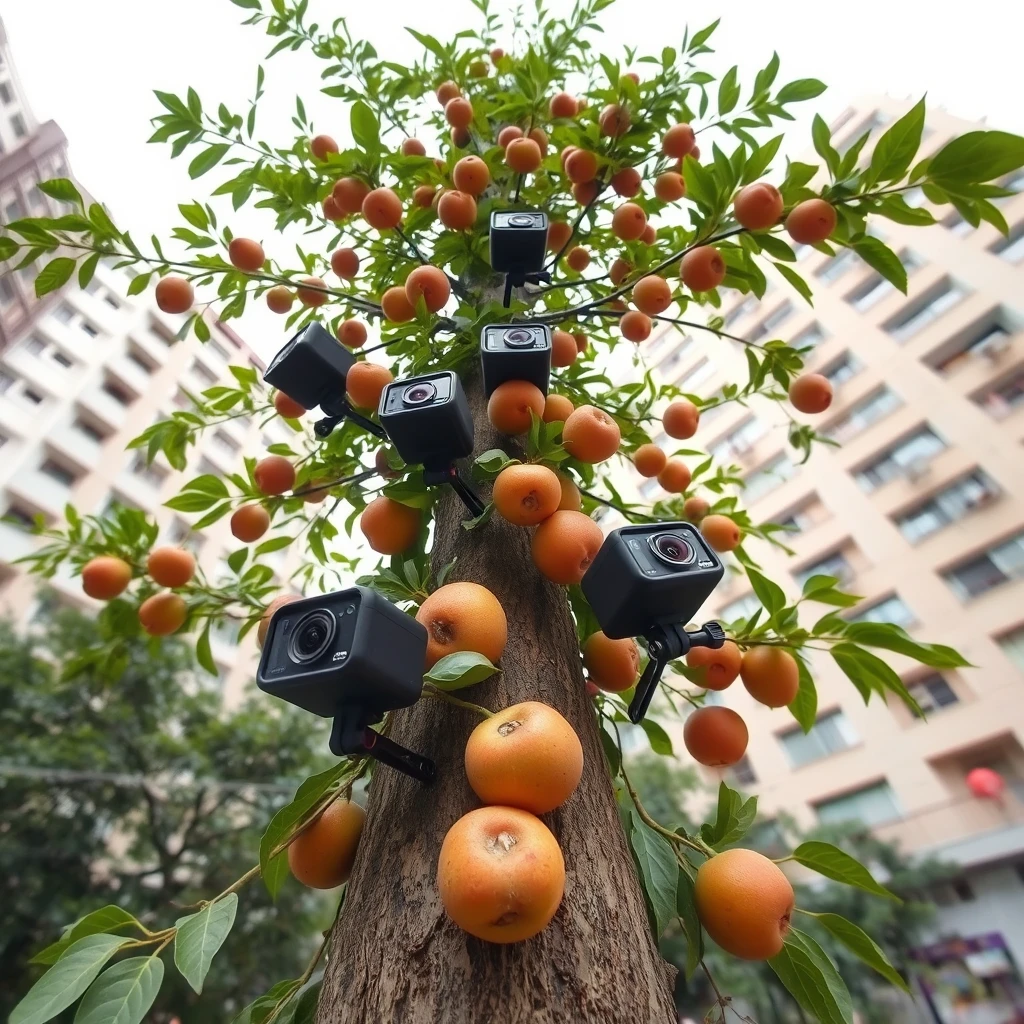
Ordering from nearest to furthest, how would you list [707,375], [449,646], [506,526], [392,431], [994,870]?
1. [449,646]
2. [392,431]
3. [506,526]
4. [994,870]
5. [707,375]

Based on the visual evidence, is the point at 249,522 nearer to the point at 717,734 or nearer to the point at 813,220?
the point at 717,734

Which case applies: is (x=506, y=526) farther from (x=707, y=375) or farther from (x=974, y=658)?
(x=707, y=375)

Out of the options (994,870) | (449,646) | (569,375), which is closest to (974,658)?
(994,870)

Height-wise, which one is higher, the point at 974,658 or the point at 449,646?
the point at 974,658

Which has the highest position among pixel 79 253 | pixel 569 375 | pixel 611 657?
pixel 79 253

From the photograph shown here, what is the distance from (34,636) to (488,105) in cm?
977

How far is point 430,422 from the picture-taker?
92 cm

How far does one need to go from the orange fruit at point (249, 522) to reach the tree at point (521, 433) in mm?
14

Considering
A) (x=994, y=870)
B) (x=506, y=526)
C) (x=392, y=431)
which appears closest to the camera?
(x=392, y=431)

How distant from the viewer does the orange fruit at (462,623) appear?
775mm

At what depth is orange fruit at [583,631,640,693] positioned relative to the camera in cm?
Answer: 100

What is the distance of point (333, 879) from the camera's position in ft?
2.67

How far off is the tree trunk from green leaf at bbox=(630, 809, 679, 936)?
0.07 metres

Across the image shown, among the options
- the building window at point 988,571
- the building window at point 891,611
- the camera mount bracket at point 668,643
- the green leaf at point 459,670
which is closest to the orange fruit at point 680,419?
the camera mount bracket at point 668,643
